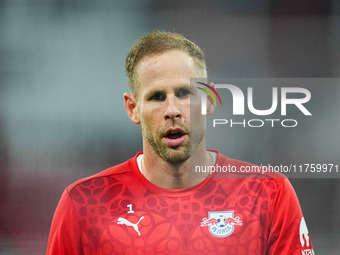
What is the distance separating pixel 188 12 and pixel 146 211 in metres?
0.81

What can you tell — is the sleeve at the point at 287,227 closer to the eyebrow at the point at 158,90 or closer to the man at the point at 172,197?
the man at the point at 172,197

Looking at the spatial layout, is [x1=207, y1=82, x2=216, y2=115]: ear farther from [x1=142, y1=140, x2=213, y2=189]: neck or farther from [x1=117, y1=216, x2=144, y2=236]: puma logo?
[x1=117, y1=216, x2=144, y2=236]: puma logo

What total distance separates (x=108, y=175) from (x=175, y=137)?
1.04 feet

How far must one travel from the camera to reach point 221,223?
57.7 inches

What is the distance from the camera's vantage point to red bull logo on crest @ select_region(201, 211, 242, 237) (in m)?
1.46

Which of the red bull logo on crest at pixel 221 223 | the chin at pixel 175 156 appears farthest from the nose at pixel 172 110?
the red bull logo on crest at pixel 221 223

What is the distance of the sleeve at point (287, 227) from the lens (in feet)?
4.80

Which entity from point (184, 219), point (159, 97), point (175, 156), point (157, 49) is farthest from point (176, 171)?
point (157, 49)

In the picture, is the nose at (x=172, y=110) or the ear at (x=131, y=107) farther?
the ear at (x=131, y=107)

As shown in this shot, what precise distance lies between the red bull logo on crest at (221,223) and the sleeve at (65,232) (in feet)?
1.56

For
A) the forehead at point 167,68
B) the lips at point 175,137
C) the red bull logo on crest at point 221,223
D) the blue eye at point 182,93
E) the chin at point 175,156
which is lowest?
the red bull logo on crest at point 221,223

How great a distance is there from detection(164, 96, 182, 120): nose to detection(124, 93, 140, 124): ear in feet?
0.50

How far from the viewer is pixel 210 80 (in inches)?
59.6

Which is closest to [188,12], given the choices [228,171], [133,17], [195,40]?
[195,40]
